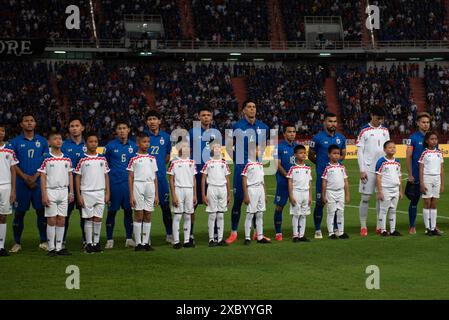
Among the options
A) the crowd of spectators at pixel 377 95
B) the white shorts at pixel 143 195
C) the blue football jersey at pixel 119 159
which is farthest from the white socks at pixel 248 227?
the crowd of spectators at pixel 377 95

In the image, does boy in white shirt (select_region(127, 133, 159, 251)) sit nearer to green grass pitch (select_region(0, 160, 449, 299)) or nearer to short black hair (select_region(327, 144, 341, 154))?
green grass pitch (select_region(0, 160, 449, 299))

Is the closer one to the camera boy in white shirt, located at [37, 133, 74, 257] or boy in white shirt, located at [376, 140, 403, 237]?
boy in white shirt, located at [37, 133, 74, 257]

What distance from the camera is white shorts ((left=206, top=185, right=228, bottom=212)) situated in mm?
13078

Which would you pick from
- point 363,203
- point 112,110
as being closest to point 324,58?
point 112,110

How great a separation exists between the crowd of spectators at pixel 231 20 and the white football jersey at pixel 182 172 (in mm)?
37126

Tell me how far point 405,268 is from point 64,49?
1491 inches

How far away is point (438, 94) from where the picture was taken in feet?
159

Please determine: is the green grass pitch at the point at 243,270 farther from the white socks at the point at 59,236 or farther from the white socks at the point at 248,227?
the white socks at the point at 59,236

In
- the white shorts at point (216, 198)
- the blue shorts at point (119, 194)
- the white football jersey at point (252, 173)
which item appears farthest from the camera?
the white football jersey at point (252, 173)

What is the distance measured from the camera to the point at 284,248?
12.7 meters

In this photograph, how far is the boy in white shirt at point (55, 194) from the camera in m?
12.1

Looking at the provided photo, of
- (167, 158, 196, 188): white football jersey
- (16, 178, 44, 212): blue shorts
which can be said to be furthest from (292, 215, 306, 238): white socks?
(16, 178, 44, 212): blue shorts

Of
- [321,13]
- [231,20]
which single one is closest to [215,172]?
[231,20]

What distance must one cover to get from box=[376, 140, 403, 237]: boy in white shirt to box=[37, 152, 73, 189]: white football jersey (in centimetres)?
540
